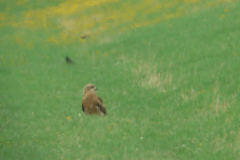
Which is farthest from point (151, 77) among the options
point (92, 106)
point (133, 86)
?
point (92, 106)

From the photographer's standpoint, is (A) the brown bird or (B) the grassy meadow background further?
(A) the brown bird

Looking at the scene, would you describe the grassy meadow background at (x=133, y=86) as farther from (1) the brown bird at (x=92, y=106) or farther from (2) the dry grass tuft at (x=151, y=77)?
(1) the brown bird at (x=92, y=106)

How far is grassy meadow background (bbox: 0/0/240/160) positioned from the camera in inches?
325

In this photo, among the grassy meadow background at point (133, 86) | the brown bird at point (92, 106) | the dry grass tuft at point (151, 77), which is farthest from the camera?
the dry grass tuft at point (151, 77)

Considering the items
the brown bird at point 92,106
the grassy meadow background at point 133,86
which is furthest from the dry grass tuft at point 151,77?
the brown bird at point 92,106

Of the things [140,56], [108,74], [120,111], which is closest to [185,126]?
[120,111]

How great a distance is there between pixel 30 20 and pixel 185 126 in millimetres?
24703

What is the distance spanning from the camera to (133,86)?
1318cm

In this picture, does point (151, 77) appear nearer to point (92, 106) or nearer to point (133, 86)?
point (133, 86)

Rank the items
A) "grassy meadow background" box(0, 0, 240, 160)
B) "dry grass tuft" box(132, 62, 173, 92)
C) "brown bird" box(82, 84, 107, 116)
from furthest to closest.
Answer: "dry grass tuft" box(132, 62, 173, 92)
"brown bird" box(82, 84, 107, 116)
"grassy meadow background" box(0, 0, 240, 160)

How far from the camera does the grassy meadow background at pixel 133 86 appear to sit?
8.26 meters

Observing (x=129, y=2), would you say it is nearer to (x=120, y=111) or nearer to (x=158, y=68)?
(x=158, y=68)

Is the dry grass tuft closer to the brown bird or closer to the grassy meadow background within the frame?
the grassy meadow background

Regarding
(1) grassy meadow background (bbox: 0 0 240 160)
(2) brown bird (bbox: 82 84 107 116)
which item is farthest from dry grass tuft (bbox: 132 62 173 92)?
(2) brown bird (bbox: 82 84 107 116)
